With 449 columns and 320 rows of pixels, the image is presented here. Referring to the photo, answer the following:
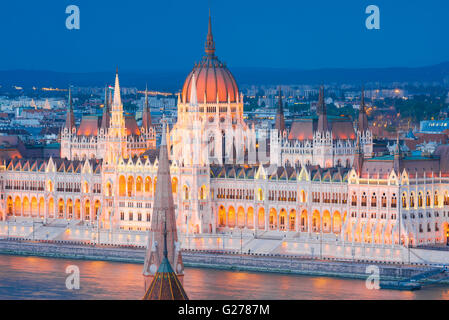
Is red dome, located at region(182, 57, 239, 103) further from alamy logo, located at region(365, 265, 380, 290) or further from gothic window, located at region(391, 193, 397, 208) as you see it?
alamy logo, located at region(365, 265, 380, 290)

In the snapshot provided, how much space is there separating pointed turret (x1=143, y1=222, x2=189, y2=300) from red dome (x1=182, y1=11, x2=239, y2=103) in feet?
214

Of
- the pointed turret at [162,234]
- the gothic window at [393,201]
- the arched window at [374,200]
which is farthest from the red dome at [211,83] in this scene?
the pointed turret at [162,234]

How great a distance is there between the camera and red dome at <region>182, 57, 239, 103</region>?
A: 481 ft

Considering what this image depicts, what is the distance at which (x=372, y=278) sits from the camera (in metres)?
119

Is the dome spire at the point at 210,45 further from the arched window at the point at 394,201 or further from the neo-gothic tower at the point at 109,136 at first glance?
the arched window at the point at 394,201

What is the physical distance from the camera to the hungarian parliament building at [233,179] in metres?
127

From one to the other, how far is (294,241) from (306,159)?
19.0 metres

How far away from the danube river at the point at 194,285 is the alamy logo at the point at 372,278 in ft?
1.87

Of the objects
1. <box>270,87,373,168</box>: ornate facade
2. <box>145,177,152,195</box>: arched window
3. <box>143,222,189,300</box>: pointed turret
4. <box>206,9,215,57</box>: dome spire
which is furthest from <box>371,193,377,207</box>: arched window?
<box>143,222,189,300</box>: pointed turret

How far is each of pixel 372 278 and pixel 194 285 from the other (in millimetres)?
12859

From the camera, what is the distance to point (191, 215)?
136625 millimetres
